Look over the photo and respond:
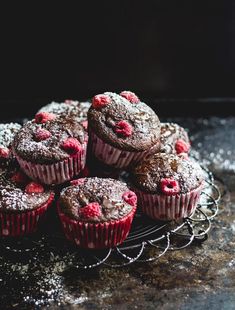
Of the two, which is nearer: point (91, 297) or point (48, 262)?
point (91, 297)

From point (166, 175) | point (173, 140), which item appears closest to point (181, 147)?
point (173, 140)

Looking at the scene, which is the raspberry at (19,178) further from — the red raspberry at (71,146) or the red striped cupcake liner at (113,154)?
the red striped cupcake liner at (113,154)

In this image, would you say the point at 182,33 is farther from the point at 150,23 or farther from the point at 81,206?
the point at 81,206

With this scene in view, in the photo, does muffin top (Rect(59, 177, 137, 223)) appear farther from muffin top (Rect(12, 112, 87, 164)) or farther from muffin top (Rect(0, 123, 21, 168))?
muffin top (Rect(0, 123, 21, 168))

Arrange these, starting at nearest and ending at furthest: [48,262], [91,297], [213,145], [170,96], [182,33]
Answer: [91,297] → [48,262] → [213,145] → [182,33] → [170,96]

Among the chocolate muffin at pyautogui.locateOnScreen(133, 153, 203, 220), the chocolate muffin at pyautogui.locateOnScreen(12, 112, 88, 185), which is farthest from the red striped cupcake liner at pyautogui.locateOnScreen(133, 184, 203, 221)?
the chocolate muffin at pyautogui.locateOnScreen(12, 112, 88, 185)

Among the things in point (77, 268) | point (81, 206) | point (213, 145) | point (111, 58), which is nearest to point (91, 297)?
point (77, 268)
